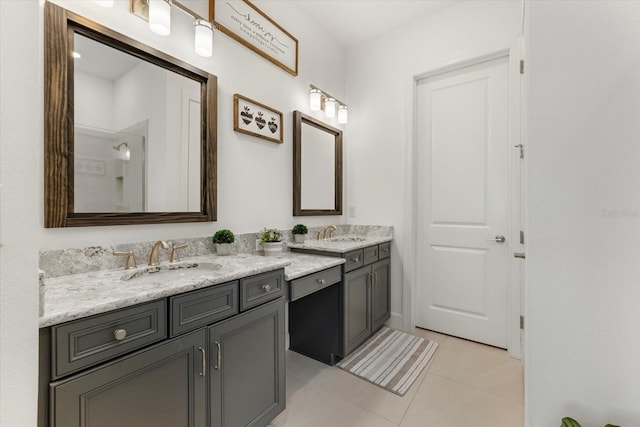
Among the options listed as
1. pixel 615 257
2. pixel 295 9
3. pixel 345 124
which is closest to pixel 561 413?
pixel 615 257

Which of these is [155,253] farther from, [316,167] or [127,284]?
[316,167]

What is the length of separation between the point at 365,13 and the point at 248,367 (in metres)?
3.01

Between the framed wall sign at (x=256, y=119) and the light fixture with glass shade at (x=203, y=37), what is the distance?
1.08 ft

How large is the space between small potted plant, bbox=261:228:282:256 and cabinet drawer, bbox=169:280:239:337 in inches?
27.2

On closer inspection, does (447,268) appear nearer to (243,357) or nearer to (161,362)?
(243,357)

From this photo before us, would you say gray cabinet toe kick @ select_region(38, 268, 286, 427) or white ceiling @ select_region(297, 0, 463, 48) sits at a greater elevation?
white ceiling @ select_region(297, 0, 463, 48)

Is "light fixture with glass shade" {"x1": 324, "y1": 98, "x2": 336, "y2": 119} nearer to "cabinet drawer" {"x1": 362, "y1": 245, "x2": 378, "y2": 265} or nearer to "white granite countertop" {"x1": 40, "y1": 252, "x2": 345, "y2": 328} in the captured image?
"cabinet drawer" {"x1": 362, "y1": 245, "x2": 378, "y2": 265}

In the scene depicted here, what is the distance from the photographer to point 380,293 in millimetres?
2625

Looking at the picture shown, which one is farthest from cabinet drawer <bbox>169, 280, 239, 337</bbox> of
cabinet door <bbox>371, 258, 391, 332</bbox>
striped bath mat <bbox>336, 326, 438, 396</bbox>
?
cabinet door <bbox>371, 258, 391, 332</bbox>

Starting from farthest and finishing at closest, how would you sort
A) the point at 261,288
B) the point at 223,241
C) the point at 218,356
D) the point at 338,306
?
the point at 338,306 < the point at 223,241 < the point at 261,288 < the point at 218,356

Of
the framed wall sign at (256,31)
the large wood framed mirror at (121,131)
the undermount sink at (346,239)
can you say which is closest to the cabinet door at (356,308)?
the undermount sink at (346,239)

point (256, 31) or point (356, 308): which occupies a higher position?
point (256, 31)

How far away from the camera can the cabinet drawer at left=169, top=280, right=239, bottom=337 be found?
1.05 meters

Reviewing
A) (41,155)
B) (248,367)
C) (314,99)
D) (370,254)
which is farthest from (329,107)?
(248,367)
